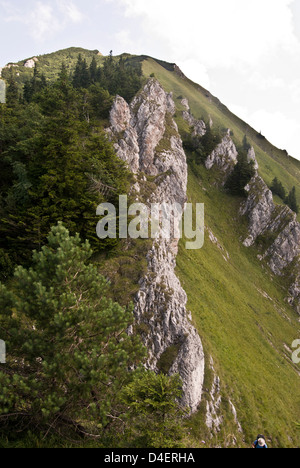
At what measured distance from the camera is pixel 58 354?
10000 mm

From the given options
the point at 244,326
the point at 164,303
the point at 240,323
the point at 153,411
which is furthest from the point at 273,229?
the point at 153,411

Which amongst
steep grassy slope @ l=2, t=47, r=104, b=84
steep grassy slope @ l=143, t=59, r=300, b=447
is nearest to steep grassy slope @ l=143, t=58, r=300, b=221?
steep grassy slope @ l=2, t=47, r=104, b=84

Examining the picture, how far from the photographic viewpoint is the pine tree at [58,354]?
10086mm

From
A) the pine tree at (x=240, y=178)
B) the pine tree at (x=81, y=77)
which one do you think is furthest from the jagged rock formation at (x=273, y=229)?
the pine tree at (x=81, y=77)

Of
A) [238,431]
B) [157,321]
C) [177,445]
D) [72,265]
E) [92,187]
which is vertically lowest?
[238,431]

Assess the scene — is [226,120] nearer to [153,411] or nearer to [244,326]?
[244,326]

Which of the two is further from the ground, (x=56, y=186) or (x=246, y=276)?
(x=56, y=186)

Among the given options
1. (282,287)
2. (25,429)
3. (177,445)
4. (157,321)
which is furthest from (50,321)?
(282,287)

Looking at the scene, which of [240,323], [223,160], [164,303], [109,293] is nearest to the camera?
[109,293]

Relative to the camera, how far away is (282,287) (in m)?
61.4

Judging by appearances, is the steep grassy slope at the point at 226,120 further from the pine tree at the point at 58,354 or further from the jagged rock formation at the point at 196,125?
the pine tree at the point at 58,354

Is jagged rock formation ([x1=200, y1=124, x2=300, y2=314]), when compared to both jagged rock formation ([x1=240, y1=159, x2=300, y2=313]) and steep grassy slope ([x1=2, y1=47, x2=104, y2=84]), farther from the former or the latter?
steep grassy slope ([x1=2, y1=47, x2=104, y2=84])

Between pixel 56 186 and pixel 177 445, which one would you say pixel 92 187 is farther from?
pixel 177 445

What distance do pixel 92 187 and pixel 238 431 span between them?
29.1 metres
